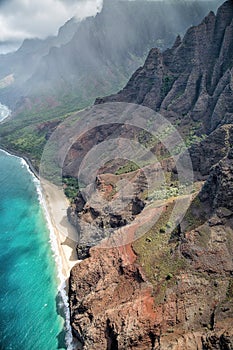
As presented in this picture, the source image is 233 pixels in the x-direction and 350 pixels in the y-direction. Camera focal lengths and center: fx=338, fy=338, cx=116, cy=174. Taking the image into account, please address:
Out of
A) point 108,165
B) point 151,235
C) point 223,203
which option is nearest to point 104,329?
point 151,235

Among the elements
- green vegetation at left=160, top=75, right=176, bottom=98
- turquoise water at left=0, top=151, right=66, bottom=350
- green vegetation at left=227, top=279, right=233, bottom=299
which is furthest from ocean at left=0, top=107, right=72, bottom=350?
green vegetation at left=160, top=75, right=176, bottom=98

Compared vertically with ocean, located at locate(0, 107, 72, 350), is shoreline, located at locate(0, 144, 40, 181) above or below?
above

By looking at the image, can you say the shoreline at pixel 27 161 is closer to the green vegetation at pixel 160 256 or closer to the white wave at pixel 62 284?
the white wave at pixel 62 284

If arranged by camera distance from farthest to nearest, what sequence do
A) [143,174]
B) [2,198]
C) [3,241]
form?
[2,198] → [3,241] → [143,174]

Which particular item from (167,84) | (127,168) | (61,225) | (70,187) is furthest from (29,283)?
(167,84)

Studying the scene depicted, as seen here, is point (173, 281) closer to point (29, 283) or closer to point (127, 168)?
point (29, 283)

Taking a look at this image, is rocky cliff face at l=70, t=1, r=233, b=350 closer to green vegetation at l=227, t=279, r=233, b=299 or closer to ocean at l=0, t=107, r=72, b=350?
Result: green vegetation at l=227, t=279, r=233, b=299

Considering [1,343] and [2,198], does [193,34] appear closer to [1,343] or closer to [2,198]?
[2,198]

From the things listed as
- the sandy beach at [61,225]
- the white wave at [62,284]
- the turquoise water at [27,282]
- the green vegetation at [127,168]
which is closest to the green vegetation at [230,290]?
the white wave at [62,284]
